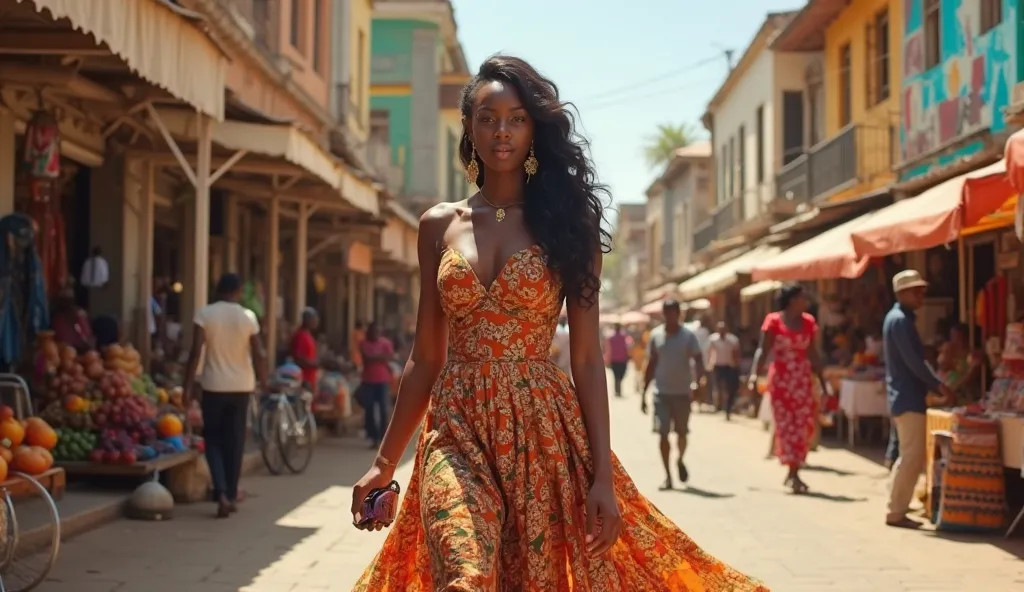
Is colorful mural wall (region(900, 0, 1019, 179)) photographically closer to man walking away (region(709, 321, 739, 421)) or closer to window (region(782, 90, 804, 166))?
man walking away (region(709, 321, 739, 421))

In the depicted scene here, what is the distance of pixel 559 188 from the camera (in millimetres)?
4094

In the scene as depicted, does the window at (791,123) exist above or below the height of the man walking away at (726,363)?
above

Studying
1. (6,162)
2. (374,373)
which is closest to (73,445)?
(6,162)

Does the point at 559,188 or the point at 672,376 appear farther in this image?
the point at 672,376

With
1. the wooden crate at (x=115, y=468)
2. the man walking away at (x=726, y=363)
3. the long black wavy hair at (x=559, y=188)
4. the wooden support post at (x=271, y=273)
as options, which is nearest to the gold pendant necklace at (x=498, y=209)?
the long black wavy hair at (x=559, y=188)

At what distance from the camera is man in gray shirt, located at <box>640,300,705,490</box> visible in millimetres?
12648

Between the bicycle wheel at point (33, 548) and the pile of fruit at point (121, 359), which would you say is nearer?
the bicycle wheel at point (33, 548)

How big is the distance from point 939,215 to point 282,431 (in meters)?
6.61

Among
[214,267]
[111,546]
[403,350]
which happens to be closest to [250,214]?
[214,267]

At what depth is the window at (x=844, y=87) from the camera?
24.0 metres

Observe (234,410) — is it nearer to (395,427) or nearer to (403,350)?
(395,427)

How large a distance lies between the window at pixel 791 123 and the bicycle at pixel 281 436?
61.4 feet

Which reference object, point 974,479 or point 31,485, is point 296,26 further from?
point 31,485

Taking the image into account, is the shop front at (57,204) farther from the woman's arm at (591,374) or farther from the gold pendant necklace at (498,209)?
the woman's arm at (591,374)
